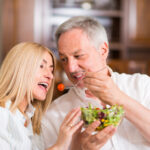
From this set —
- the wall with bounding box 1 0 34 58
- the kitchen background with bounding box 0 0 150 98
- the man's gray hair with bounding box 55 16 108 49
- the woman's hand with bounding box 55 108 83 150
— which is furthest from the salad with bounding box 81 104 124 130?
the wall with bounding box 1 0 34 58

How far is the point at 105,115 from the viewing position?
1.10 m

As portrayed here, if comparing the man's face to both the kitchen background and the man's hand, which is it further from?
the kitchen background

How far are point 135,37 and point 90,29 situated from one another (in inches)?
105

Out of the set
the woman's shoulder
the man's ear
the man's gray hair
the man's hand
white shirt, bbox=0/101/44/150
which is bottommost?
white shirt, bbox=0/101/44/150

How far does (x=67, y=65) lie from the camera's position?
1.60 metres

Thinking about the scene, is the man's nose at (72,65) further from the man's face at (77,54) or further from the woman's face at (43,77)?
the woman's face at (43,77)

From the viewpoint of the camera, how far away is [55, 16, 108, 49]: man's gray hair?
1642mm

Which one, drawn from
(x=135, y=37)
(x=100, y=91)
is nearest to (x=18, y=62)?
(x=100, y=91)

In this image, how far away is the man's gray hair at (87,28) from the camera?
1.64m

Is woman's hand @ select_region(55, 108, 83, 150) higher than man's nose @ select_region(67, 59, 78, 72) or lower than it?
lower

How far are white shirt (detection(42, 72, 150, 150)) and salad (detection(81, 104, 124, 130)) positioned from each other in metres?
0.40

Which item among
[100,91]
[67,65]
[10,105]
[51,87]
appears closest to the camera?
[100,91]

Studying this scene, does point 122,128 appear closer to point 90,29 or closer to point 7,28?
point 90,29

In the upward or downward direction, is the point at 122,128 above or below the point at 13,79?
below
